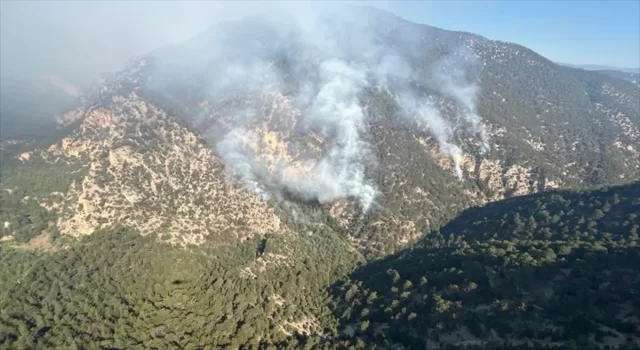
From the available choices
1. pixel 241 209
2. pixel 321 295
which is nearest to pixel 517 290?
pixel 321 295

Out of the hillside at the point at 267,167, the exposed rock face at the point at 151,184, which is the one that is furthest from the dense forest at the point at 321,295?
the hillside at the point at 267,167

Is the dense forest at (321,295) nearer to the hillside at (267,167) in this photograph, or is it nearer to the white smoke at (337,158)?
the hillside at (267,167)

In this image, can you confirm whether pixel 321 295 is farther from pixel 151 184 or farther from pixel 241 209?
pixel 151 184

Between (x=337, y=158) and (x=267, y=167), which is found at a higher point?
(x=337, y=158)

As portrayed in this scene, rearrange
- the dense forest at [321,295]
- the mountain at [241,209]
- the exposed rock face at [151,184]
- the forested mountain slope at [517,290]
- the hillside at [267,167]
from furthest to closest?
the hillside at [267,167] < the exposed rock face at [151,184] < the mountain at [241,209] < the dense forest at [321,295] < the forested mountain slope at [517,290]

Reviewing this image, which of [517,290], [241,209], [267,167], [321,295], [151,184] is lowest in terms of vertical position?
[321,295]

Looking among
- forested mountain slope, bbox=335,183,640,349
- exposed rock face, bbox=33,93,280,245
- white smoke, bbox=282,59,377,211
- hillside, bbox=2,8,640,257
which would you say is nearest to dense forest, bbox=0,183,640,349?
forested mountain slope, bbox=335,183,640,349

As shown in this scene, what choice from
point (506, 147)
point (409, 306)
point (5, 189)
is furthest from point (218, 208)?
point (506, 147)
